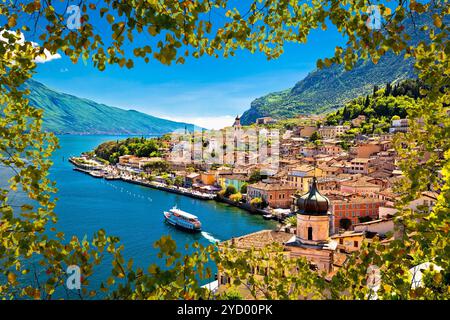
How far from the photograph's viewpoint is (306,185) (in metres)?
33.1

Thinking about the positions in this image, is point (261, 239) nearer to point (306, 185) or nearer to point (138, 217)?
point (138, 217)

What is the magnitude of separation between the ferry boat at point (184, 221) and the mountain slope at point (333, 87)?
8569cm

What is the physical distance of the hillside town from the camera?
1081 cm

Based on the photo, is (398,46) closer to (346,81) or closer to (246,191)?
(246,191)

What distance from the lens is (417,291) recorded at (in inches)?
64.3

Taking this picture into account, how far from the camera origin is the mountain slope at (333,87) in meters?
119

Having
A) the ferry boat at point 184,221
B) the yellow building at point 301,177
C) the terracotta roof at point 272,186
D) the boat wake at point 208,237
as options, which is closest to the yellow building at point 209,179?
the yellow building at point 301,177

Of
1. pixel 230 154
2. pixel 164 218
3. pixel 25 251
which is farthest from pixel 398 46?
pixel 230 154

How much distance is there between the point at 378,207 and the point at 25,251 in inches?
955

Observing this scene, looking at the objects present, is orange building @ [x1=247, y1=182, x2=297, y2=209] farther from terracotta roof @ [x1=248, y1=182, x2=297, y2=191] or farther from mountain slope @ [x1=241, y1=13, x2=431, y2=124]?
mountain slope @ [x1=241, y1=13, x2=431, y2=124]

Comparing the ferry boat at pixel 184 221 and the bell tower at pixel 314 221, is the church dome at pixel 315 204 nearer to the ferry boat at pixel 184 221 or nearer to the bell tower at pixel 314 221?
the bell tower at pixel 314 221

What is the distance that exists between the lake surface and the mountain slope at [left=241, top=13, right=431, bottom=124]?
7753cm

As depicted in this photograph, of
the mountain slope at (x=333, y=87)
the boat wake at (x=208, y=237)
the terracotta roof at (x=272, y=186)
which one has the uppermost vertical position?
the mountain slope at (x=333, y=87)

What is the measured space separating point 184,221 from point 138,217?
4634 millimetres
